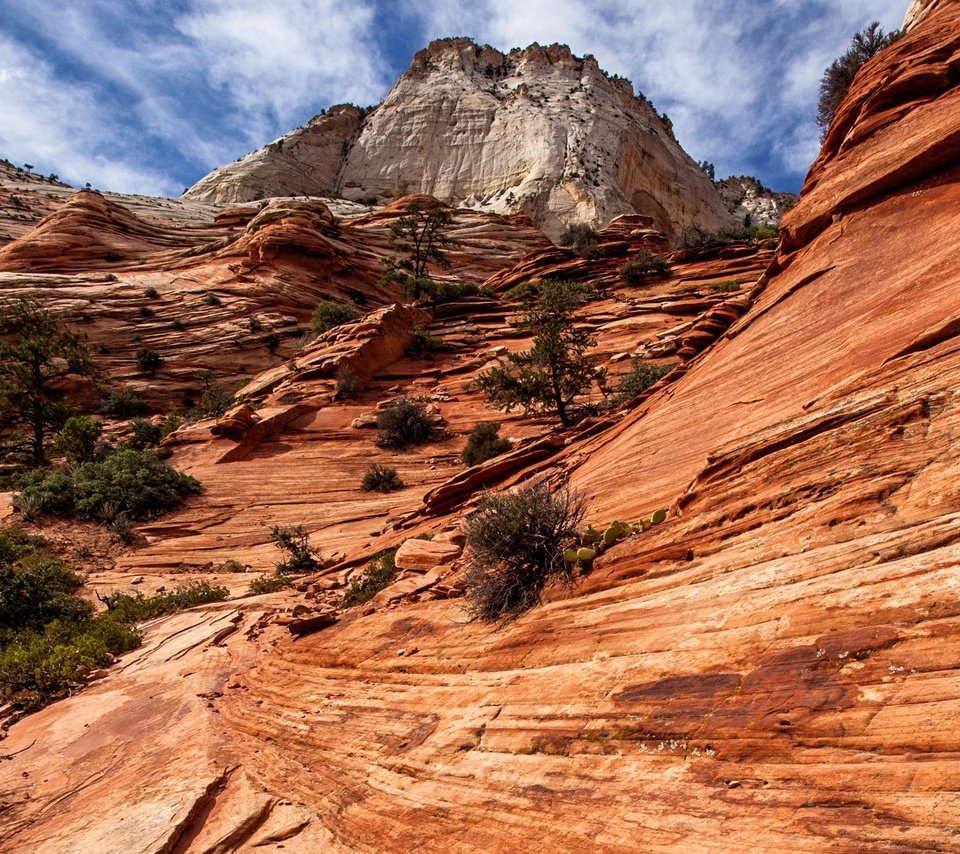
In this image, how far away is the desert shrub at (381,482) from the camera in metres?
17.0

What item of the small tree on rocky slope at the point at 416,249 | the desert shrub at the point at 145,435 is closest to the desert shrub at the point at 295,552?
the desert shrub at the point at 145,435

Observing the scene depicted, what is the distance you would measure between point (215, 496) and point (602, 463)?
13.3 metres

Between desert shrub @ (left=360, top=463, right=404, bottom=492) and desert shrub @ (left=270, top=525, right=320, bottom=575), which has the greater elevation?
desert shrub @ (left=360, top=463, right=404, bottom=492)

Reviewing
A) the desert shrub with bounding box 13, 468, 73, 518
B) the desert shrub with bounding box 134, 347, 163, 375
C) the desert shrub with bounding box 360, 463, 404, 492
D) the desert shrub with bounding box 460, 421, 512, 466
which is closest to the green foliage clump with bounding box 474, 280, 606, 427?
the desert shrub with bounding box 460, 421, 512, 466

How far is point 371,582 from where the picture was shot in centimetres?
899

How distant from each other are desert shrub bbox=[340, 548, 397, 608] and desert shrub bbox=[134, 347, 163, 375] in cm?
2488

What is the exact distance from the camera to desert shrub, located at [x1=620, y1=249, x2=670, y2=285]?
31.2m

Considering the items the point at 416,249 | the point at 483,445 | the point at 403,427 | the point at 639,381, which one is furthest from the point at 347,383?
the point at 416,249

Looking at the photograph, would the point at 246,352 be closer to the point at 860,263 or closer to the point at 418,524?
the point at 418,524

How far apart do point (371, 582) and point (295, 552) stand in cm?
446

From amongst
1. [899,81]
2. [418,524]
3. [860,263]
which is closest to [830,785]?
[860,263]

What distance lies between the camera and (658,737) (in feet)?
10.4

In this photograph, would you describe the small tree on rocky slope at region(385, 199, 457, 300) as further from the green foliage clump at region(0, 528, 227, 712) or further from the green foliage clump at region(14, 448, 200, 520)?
the green foliage clump at region(0, 528, 227, 712)

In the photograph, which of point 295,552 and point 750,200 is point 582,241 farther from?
point 750,200
